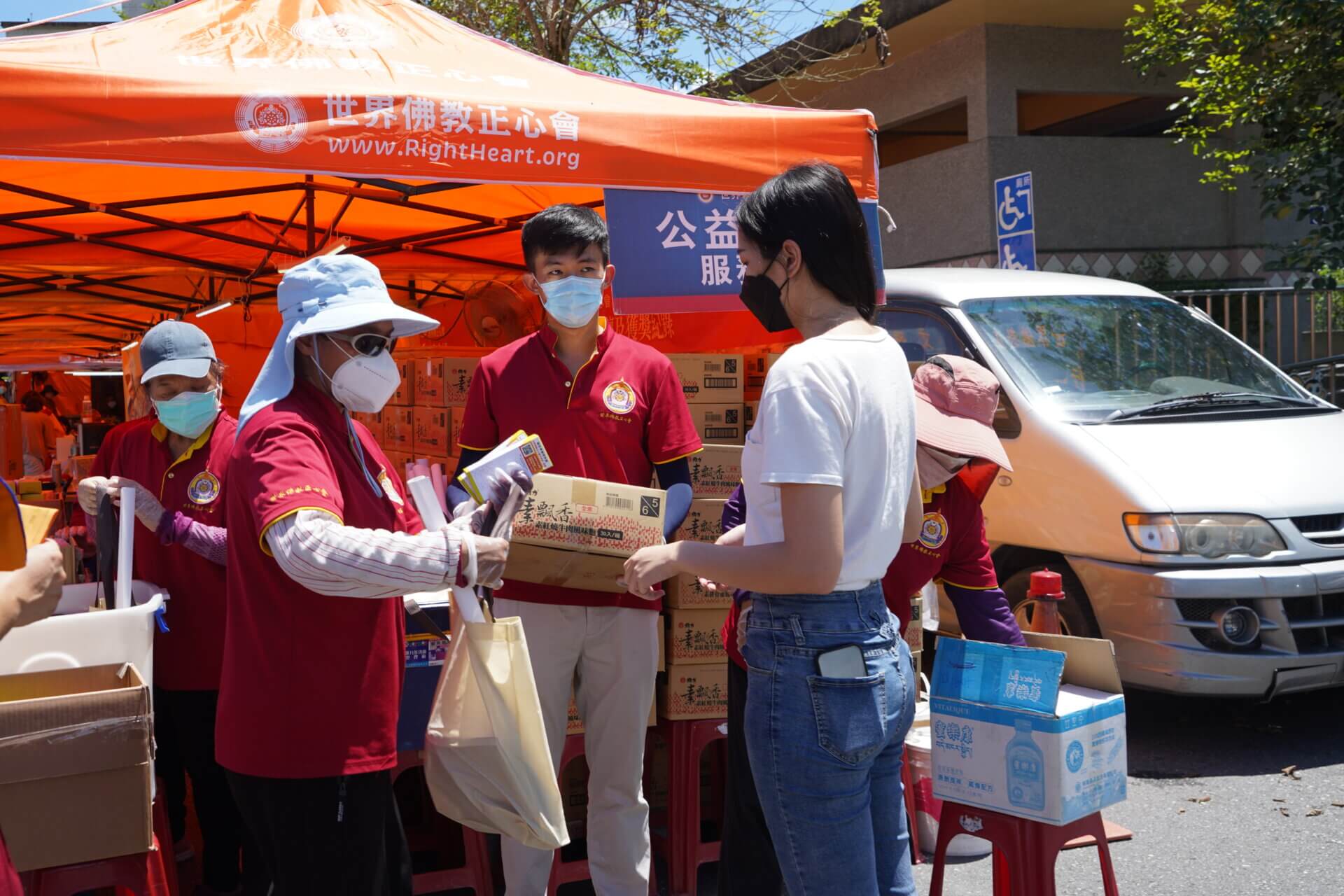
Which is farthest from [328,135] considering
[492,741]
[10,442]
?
[10,442]

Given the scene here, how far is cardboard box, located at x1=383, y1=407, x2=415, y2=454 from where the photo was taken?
6.06m

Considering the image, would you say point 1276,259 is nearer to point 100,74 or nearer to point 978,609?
point 978,609

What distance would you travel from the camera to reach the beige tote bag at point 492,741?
8.41ft

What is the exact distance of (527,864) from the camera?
11.6 ft

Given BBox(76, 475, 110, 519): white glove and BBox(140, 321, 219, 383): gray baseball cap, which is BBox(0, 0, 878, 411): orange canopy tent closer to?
BBox(140, 321, 219, 383): gray baseball cap

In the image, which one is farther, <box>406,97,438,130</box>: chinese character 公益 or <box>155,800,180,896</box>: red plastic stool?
<box>406,97,438,130</box>: chinese character 公益

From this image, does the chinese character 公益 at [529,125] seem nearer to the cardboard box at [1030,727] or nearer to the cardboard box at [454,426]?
the cardboard box at [454,426]

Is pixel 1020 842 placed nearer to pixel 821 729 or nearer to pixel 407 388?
pixel 821 729

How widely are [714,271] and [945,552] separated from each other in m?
1.87

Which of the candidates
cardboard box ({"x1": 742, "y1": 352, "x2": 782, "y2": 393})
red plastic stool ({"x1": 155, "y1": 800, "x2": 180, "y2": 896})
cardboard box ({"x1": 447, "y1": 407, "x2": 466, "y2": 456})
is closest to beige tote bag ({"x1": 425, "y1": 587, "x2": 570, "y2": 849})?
red plastic stool ({"x1": 155, "y1": 800, "x2": 180, "y2": 896})

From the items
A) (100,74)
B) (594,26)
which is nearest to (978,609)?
(100,74)

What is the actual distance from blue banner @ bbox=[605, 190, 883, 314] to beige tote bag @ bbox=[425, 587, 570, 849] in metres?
2.15

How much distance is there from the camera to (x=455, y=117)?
4105mm

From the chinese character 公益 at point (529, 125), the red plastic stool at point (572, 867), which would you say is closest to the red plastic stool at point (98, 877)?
the red plastic stool at point (572, 867)
